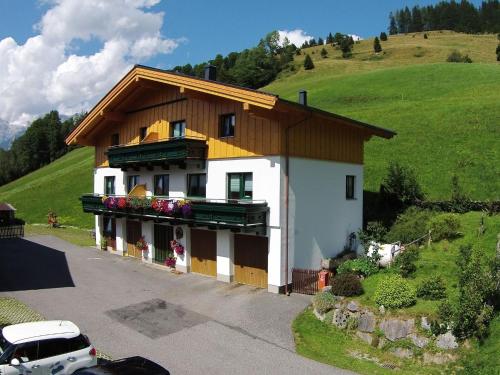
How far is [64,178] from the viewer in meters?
73.8

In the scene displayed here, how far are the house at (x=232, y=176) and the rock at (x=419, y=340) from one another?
24.2ft

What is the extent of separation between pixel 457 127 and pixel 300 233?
91.1 ft

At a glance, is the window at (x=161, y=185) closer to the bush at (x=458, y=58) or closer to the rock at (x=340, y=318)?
the rock at (x=340, y=318)

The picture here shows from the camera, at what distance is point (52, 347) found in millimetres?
12102

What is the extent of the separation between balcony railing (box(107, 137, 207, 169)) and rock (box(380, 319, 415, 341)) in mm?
13405

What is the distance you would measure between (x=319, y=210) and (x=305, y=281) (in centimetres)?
426

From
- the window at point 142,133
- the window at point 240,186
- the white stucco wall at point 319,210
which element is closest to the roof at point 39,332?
the white stucco wall at point 319,210

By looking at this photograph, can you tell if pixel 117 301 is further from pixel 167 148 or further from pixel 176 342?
pixel 167 148

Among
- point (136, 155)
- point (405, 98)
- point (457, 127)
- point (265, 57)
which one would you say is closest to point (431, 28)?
point (265, 57)

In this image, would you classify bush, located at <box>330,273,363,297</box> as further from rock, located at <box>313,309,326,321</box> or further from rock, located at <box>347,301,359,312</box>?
rock, located at <box>313,309,326,321</box>

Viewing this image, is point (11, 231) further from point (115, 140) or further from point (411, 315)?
point (411, 315)

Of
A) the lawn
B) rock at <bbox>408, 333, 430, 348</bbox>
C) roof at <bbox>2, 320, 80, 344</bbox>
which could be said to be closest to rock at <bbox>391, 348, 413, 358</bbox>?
the lawn

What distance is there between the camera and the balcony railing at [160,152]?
81.0 feet

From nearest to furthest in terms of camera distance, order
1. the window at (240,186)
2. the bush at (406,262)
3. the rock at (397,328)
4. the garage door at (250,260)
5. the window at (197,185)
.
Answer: the rock at (397,328), the bush at (406,262), the garage door at (250,260), the window at (240,186), the window at (197,185)
